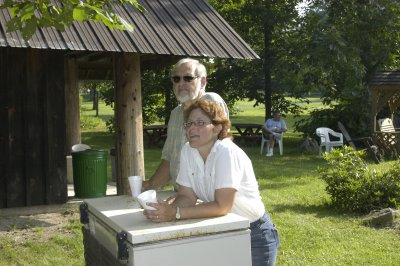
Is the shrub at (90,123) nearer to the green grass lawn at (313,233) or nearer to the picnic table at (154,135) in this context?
the picnic table at (154,135)

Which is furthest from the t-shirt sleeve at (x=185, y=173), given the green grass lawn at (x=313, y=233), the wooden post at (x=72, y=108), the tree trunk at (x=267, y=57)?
the tree trunk at (x=267, y=57)

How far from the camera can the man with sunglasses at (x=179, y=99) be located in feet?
11.5

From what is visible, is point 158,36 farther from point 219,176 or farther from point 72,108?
point 219,176

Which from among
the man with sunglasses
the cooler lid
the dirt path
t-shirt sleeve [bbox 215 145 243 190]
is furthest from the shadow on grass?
the cooler lid

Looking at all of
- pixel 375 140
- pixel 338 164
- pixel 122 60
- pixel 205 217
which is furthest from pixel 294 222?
pixel 375 140

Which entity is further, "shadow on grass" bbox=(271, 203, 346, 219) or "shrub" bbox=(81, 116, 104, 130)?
"shrub" bbox=(81, 116, 104, 130)

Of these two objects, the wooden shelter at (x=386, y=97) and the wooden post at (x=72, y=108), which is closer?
the wooden post at (x=72, y=108)

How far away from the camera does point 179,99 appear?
359cm

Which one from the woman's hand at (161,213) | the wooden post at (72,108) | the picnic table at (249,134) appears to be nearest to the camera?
the woman's hand at (161,213)

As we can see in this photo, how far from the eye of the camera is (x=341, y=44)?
1645 cm

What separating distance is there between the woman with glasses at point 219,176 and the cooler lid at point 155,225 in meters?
0.14

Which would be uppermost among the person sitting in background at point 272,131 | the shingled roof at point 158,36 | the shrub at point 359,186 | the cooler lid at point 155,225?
the shingled roof at point 158,36

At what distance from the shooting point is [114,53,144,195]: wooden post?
7707 millimetres

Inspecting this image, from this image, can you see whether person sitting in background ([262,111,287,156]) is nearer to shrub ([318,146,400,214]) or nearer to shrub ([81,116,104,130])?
shrub ([318,146,400,214])
